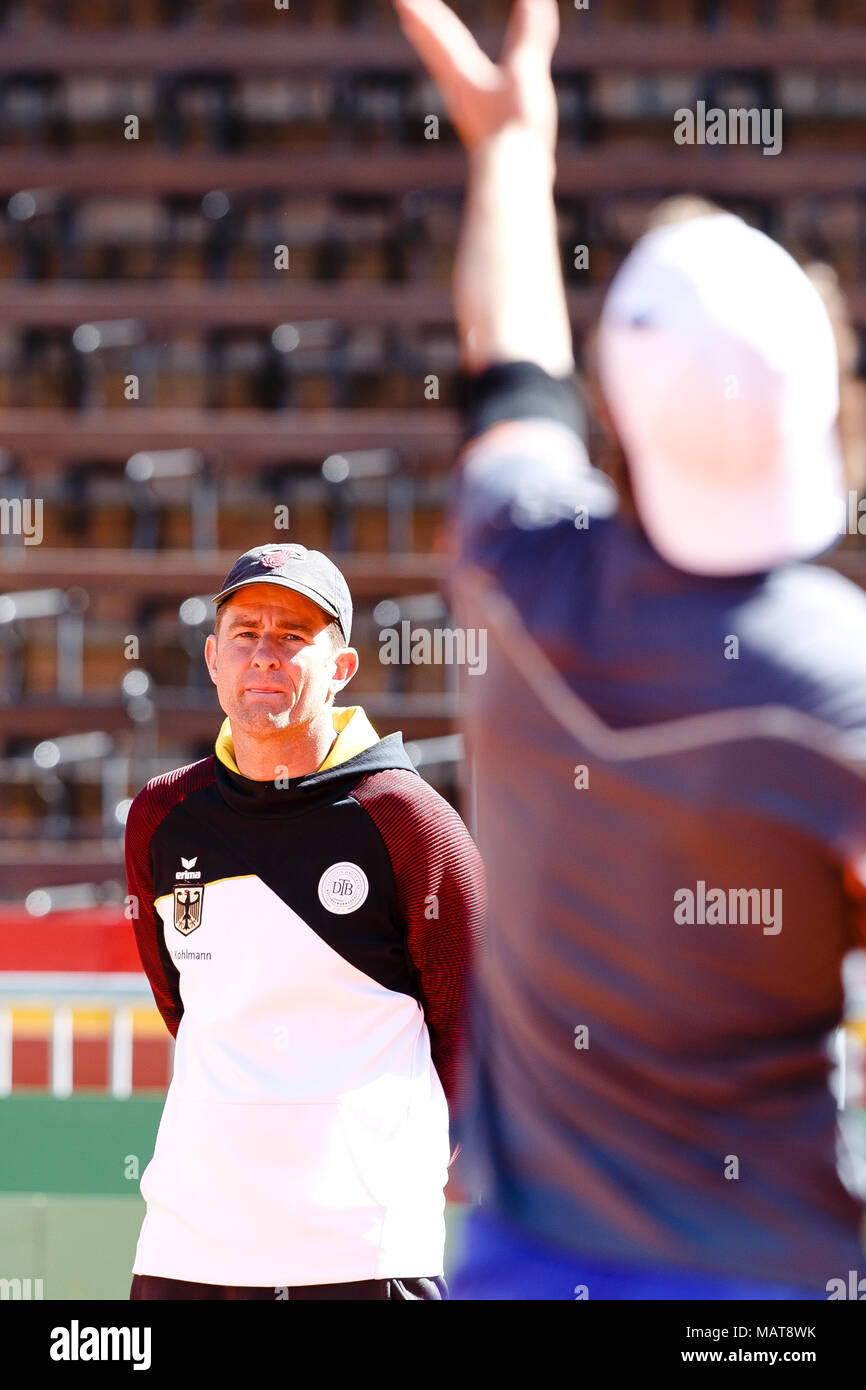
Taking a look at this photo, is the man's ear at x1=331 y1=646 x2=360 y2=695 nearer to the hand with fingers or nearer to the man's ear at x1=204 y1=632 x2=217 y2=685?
the man's ear at x1=204 y1=632 x2=217 y2=685

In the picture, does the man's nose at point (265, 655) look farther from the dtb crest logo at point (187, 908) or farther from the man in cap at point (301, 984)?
the dtb crest logo at point (187, 908)

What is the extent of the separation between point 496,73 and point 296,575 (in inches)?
28.8

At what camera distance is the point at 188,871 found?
5.75ft

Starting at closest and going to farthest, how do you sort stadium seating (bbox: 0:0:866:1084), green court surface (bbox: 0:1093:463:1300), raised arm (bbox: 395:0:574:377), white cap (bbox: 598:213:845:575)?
white cap (bbox: 598:213:845:575) < raised arm (bbox: 395:0:574:377) < green court surface (bbox: 0:1093:463:1300) < stadium seating (bbox: 0:0:866:1084)

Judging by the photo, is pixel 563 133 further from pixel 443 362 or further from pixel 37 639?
pixel 37 639

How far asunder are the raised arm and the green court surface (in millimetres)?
2344

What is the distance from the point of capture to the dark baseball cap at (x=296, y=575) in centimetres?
171

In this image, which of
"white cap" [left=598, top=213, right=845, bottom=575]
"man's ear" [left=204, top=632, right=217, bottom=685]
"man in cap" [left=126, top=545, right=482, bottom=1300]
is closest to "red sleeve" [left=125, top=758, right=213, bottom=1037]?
"man in cap" [left=126, top=545, right=482, bottom=1300]

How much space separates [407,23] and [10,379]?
33.3 ft

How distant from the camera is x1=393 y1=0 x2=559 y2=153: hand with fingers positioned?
1042 mm

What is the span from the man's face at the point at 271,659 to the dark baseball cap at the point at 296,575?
10 mm

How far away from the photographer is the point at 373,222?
1120 cm

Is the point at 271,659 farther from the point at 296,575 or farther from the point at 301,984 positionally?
the point at 301,984

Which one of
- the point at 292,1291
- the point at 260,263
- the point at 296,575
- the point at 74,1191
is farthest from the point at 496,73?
the point at 260,263
